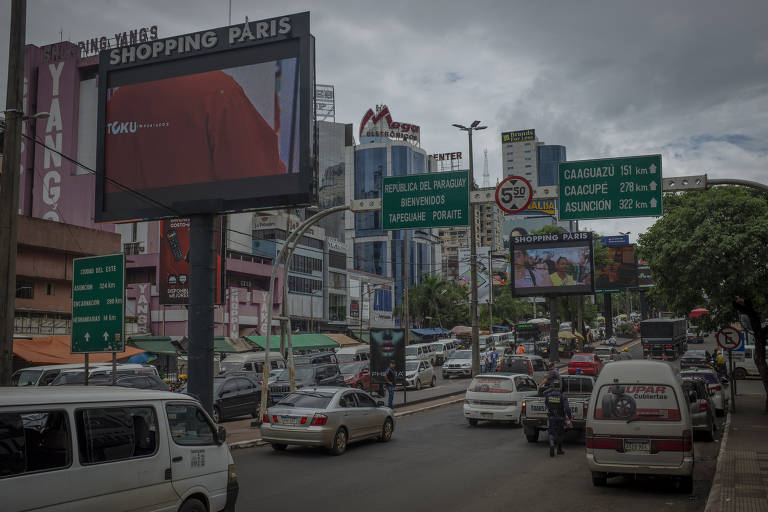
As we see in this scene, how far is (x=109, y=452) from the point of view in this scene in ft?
21.6

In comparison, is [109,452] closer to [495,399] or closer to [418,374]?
[495,399]

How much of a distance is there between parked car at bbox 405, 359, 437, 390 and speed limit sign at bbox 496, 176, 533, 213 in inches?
778

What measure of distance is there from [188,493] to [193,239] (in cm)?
1020

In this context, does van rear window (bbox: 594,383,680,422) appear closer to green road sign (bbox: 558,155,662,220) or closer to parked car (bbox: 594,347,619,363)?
green road sign (bbox: 558,155,662,220)

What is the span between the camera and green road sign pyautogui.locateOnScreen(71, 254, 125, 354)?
14953 mm

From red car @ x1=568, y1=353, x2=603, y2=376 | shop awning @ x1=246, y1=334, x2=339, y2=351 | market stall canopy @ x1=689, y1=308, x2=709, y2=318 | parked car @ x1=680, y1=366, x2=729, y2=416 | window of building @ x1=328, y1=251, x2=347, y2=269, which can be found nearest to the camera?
parked car @ x1=680, y1=366, x2=729, y2=416

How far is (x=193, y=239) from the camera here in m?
16.8

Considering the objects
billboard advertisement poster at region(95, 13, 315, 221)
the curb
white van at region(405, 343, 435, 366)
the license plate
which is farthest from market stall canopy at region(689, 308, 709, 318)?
white van at region(405, 343, 435, 366)

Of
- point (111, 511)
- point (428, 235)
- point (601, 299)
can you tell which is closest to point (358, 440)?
point (111, 511)

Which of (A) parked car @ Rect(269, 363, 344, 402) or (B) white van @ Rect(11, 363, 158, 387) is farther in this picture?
(A) parked car @ Rect(269, 363, 344, 402)

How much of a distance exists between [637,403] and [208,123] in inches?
486

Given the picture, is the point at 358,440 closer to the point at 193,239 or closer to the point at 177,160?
the point at 193,239


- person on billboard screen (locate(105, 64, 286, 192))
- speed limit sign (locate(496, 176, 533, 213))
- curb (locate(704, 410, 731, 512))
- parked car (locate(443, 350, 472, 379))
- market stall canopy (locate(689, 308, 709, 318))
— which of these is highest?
person on billboard screen (locate(105, 64, 286, 192))

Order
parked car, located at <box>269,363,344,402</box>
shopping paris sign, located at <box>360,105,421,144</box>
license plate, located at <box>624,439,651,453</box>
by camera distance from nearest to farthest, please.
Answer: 1. license plate, located at <box>624,439,651,453</box>
2. parked car, located at <box>269,363,344,402</box>
3. shopping paris sign, located at <box>360,105,421,144</box>
